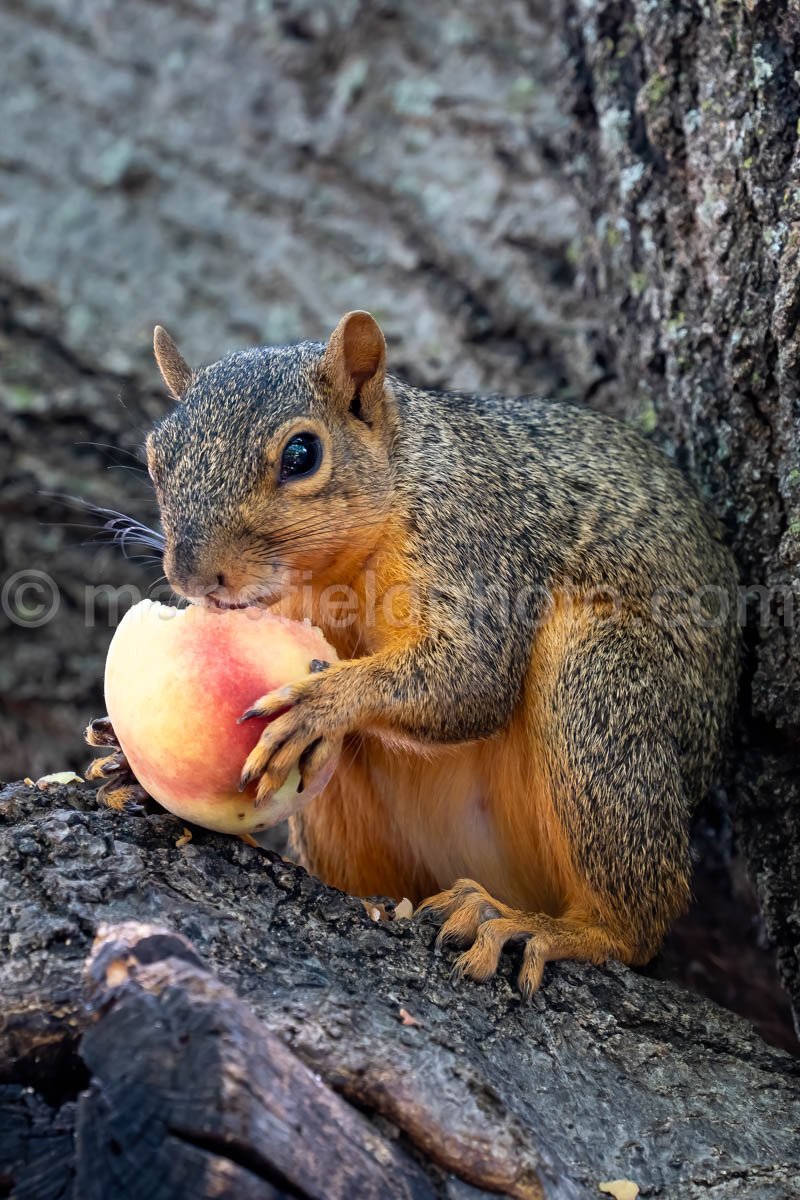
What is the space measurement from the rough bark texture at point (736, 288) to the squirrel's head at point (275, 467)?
694 millimetres

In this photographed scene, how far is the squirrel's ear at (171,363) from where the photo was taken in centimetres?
258

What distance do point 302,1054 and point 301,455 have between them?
1.05 m

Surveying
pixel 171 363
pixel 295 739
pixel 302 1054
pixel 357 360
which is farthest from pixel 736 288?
pixel 302 1054

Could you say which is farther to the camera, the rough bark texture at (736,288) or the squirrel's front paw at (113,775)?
the rough bark texture at (736,288)

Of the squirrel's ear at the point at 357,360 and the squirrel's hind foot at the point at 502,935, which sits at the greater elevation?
the squirrel's ear at the point at 357,360

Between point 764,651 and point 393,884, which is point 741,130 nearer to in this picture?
point 764,651

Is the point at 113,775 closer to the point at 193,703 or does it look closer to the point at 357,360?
the point at 193,703

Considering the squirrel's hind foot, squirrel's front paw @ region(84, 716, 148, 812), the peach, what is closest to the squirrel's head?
the peach

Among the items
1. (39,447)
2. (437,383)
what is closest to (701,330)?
(437,383)

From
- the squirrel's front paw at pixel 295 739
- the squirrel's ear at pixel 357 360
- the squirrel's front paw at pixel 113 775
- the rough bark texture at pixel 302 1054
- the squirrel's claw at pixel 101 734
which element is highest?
the squirrel's ear at pixel 357 360

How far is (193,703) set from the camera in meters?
1.88

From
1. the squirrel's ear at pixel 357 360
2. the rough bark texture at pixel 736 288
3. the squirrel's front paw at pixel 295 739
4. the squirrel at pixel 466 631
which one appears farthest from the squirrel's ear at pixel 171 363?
the rough bark texture at pixel 736 288

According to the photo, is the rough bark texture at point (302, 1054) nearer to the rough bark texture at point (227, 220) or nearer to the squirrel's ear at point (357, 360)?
the squirrel's ear at point (357, 360)

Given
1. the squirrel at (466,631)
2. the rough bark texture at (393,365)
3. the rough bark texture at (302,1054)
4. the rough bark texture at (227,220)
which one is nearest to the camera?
the rough bark texture at (302,1054)
